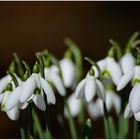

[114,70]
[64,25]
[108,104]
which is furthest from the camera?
[64,25]

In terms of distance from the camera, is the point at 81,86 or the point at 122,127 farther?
the point at 122,127

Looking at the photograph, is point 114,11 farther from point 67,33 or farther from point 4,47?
point 4,47

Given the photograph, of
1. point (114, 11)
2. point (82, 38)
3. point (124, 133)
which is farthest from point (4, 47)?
point (124, 133)

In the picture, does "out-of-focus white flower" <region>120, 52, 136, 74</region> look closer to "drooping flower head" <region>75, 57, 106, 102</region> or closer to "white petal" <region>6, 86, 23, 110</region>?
"drooping flower head" <region>75, 57, 106, 102</region>

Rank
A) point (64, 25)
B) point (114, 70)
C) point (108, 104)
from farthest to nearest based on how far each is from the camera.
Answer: point (64, 25) < point (108, 104) < point (114, 70)

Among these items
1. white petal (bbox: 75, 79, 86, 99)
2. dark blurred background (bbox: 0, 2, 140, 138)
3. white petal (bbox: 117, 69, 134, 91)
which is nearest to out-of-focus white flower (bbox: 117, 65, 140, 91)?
white petal (bbox: 117, 69, 134, 91)

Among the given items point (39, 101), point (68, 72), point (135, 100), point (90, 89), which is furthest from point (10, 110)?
point (68, 72)

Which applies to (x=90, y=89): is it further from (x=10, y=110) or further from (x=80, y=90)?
(x=10, y=110)
